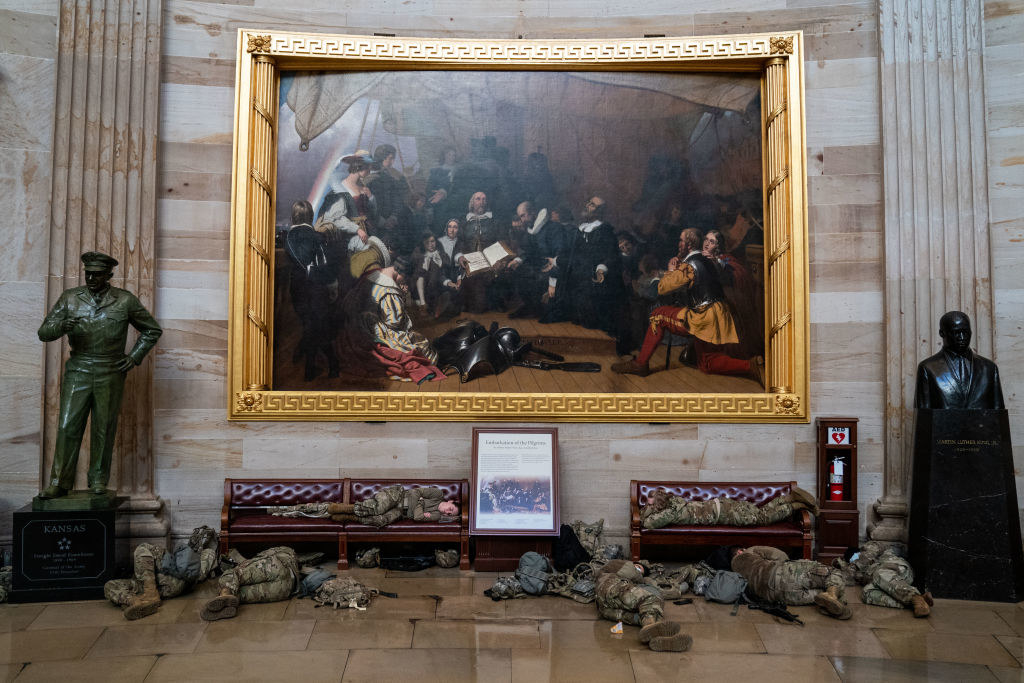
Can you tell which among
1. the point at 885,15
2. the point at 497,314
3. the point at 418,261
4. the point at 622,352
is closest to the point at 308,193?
the point at 418,261

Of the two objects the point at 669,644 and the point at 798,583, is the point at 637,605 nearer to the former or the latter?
the point at 669,644

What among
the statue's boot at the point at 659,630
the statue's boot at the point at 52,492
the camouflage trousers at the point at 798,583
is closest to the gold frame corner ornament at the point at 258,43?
the statue's boot at the point at 52,492

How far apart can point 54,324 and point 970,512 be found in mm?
7936

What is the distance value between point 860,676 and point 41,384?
7365 mm

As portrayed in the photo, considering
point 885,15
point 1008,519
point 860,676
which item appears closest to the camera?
point 860,676

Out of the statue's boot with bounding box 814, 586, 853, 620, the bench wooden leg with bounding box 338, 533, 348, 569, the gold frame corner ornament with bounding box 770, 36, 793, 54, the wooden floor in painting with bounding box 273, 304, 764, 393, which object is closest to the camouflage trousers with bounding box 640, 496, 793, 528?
the statue's boot with bounding box 814, 586, 853, 620

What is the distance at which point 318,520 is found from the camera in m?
7.29

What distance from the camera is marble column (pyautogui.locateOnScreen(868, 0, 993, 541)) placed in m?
7.54

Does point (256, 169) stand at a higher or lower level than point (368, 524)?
higher

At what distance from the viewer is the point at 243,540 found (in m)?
7.21

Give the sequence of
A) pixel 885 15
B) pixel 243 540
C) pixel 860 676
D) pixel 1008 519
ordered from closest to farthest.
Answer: pixel 860 676 → pixel 1008 519 → pixel 243 540 → pixel 885 15

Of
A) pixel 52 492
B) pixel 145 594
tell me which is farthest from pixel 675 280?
pixel 52 492

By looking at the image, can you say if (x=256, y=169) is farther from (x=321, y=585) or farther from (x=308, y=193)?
(x=321, y=585)

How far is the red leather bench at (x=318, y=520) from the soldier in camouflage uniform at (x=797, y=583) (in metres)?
2.65
